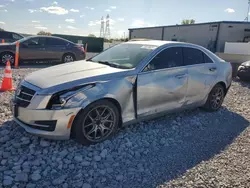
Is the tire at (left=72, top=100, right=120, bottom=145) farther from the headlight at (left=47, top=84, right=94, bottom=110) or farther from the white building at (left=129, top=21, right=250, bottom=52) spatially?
the white building at (left=129, top=21, right=250, bottom=52)

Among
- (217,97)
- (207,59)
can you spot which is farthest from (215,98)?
(207,59)

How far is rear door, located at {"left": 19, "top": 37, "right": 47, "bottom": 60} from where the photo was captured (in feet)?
35.3

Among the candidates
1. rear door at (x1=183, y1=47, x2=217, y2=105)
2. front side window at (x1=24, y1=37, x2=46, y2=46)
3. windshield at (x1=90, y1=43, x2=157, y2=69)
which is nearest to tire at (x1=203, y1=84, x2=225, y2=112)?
rear door at (x1=183, y1=47, x2=217, y2=105)

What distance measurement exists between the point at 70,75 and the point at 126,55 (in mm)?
1218

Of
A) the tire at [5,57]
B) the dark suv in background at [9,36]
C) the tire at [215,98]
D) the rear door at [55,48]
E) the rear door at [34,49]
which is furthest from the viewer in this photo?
the dark suv in background at [9,36]

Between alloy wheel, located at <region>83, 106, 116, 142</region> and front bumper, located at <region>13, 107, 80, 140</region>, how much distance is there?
0.27 meters

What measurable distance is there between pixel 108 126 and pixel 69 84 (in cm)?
91

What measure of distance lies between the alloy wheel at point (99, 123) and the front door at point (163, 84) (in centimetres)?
53

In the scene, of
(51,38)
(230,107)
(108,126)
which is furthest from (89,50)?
(108,126)

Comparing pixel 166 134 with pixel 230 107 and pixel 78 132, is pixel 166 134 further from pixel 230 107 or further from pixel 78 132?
pixel 230 107

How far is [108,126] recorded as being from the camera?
3598 mm

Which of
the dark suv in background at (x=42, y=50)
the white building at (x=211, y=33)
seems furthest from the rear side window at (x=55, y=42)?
the white building at (x=211, y=33)

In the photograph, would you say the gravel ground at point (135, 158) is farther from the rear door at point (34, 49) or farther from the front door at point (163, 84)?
the rear door at point (34, 49)

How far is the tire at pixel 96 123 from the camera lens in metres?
3.26
